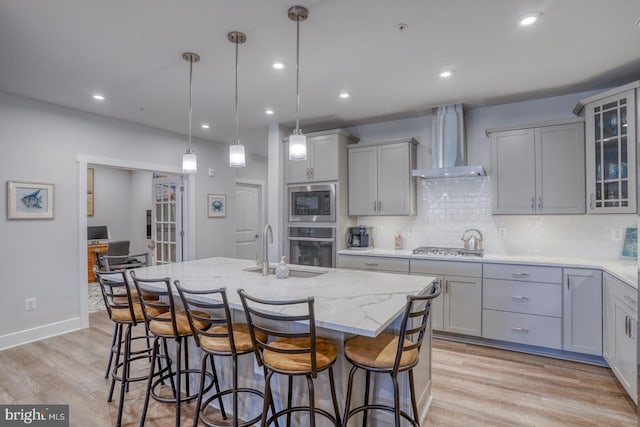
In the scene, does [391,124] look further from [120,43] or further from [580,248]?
[120,43]

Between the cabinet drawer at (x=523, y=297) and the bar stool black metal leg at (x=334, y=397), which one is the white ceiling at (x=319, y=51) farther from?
the bar stool black metal leg at (x=334, y=397)

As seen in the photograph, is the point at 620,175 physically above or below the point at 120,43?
below

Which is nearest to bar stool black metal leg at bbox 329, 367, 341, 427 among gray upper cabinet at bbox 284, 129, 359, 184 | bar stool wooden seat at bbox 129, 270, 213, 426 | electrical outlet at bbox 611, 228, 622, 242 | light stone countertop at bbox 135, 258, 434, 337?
light stone countertop at bbox 135, 258, 434, 337

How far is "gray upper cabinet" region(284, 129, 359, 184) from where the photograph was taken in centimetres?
417

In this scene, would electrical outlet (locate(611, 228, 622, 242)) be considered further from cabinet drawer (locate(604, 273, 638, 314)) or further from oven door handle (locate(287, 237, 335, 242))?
oven door handle (locate(287, 237, 335, 242))

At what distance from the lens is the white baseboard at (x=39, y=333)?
3.36m

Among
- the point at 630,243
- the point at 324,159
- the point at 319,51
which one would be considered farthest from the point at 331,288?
the point at 630,243

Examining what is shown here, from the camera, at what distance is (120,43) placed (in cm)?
240

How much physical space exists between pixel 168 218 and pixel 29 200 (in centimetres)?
198

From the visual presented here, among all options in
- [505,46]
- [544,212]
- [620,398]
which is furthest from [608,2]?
[620,398]

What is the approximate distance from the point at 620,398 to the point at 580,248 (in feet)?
4.94

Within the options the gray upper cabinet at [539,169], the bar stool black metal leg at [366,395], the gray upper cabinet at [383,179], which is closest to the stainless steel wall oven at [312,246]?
the gray upper cabinet at [383,179]

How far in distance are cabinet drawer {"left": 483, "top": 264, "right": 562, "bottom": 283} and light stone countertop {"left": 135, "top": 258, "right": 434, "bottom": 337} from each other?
4.33 ft

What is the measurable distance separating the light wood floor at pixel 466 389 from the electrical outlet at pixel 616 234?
4.11 feet
